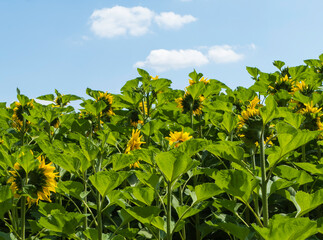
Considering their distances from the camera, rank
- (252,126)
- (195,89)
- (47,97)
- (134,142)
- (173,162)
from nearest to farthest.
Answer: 1. (173,162)
2. (252,126)
3. (134,142)
4. (195,89)
5. (47,97)

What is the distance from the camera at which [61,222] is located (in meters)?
1.78

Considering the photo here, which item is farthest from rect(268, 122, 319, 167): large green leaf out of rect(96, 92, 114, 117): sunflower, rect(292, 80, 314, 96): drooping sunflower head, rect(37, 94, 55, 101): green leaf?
rect(37, 94, 55, 101): green leaf

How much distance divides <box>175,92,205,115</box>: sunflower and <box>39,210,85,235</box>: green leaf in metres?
2.00

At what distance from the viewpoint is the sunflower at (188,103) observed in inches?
146

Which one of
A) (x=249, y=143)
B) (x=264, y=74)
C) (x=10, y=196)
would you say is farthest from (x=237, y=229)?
(x=264, y=74)

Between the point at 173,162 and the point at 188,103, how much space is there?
215cm

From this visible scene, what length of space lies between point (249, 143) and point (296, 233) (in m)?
0.72

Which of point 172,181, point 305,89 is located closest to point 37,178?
point 172,181

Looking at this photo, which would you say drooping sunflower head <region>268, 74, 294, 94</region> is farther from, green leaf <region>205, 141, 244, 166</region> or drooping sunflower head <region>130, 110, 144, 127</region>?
green leaf <region>205, 141, 244, 166</region>

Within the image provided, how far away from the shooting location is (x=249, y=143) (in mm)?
2008

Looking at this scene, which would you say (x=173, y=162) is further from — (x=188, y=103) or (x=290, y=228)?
(x=188, y=103)

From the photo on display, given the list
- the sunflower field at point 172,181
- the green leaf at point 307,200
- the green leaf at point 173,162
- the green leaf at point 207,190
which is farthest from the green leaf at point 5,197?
the green leaf at point 307,200

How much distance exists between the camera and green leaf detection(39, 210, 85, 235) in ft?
5.83

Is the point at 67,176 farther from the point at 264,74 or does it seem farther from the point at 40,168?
the point at 264,74
